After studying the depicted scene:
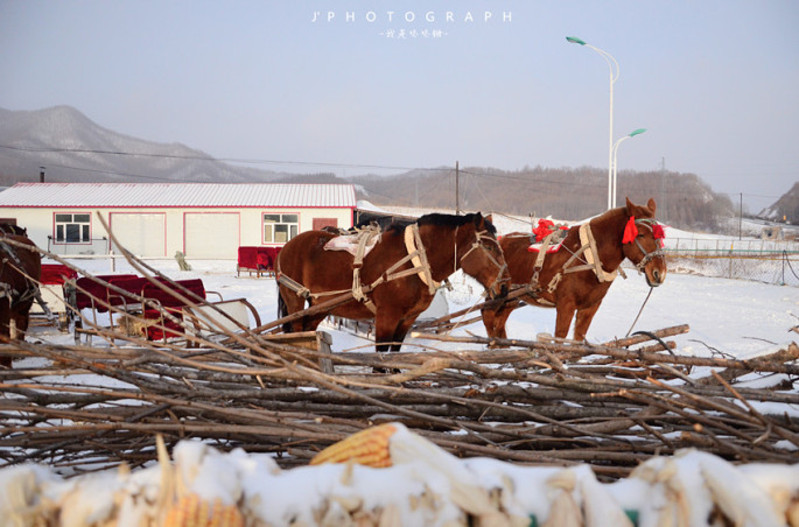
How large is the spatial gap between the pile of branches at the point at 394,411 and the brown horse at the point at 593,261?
4.36 m

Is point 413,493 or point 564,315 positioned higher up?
point 413,493

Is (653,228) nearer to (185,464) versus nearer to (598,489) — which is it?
(598,489)

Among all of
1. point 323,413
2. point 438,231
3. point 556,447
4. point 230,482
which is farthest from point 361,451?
→ point 438,231

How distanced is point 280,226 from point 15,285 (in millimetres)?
25670

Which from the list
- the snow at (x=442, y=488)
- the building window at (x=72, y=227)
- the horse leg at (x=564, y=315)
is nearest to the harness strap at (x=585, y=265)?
the horse leg at (x=564, y=315)

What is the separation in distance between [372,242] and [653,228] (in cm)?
317

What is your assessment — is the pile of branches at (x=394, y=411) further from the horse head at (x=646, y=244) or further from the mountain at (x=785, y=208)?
the mountain at (x=785, y=208)

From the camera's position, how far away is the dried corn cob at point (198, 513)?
0.96m

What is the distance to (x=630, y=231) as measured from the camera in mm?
6055

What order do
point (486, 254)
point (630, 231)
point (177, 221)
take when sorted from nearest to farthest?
point (486, 254), point (630, 231), point (177, 221)

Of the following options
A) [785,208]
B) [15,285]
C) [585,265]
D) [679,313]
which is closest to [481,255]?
[585,265]

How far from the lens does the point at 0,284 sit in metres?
5.59

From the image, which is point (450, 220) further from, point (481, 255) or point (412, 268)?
point (412, 268)

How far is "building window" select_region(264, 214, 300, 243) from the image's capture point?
31828 millimetres
